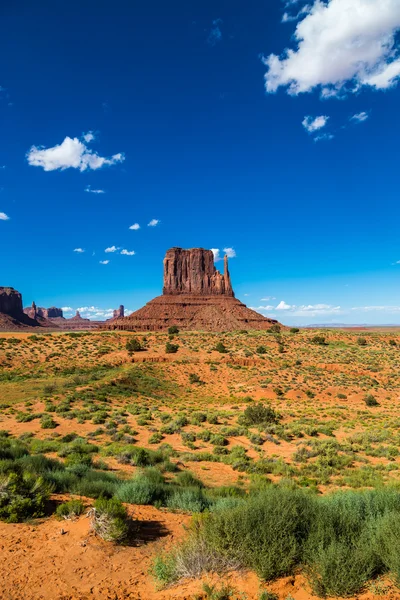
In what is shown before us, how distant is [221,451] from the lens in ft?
54.1

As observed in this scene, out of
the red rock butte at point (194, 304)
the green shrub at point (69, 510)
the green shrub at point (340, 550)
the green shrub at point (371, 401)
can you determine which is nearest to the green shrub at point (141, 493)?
the green shrub at point (69, 510)

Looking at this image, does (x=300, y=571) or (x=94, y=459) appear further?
(x=94, y=459)

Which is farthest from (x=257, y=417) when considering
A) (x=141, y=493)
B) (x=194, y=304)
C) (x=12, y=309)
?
(x=12, y=309)

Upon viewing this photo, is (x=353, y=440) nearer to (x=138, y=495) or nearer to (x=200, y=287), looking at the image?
(x=138, y=495)

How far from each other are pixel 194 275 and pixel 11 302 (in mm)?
91924

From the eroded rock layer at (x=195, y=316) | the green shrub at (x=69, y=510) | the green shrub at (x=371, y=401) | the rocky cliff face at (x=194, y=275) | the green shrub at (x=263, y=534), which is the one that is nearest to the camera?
the green shrub at (x=263, y=534)

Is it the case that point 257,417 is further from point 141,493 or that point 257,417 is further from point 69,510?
point 69,510

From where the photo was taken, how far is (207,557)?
17.2 ft

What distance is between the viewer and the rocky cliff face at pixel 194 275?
130 meters

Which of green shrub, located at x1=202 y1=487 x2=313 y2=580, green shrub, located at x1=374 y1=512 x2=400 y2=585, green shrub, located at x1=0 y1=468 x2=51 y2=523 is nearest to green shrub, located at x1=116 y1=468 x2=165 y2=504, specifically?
green shrub, located at x1=0 y1=468 x2=51 y2=523

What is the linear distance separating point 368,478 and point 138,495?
8920 millimetres

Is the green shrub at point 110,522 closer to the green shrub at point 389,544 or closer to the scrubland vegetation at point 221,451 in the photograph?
the scrubland vegetation at point 221,451

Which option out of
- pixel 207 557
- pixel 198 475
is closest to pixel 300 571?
pixel 207 557

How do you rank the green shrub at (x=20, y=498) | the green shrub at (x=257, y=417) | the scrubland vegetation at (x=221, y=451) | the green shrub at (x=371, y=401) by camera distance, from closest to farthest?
the scrubland vegetation at (x=221, y=451), the green shrub at (x=20, y=498), the green shrub at (x=257, y=417), the green shrub at (x=371, y=401)
